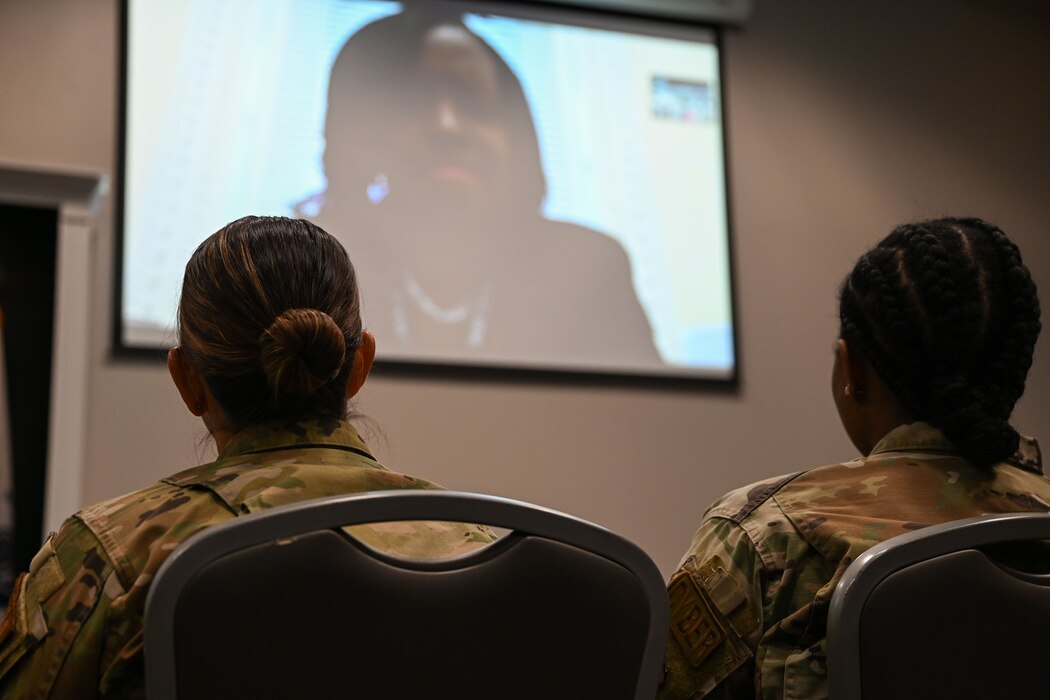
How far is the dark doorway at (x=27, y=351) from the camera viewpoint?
2.65 meters

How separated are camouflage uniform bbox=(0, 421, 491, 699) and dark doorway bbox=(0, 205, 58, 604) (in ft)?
5.89

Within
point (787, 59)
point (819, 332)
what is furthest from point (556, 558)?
point (787, 59)

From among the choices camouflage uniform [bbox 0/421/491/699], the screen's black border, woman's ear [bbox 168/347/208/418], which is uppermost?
the screen's black border

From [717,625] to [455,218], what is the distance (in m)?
2.29

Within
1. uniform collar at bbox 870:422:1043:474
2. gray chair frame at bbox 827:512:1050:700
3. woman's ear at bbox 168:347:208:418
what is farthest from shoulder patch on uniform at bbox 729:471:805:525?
woman's ear at bbox 168:347:208:418

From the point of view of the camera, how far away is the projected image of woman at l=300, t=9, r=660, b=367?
10.7 ft

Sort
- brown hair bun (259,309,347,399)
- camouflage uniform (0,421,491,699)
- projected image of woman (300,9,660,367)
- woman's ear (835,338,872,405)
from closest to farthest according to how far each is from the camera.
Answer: camouflage uniform (0,421,491,699) → brown hair bun (259,309,347,399) → woman's ear (835,338,872,405) → projected image of woman (300,9,660,367)

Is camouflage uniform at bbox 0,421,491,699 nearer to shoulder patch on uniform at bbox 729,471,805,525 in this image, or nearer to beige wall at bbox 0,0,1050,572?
shoulder patch on uniform at bbox 729,471,805,525

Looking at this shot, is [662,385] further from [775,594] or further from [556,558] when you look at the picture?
[556,558]

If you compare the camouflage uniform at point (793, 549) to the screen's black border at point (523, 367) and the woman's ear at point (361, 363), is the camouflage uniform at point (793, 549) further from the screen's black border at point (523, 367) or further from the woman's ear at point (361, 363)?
the screen's black border at point (523, 367)

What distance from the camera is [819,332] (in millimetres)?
3727

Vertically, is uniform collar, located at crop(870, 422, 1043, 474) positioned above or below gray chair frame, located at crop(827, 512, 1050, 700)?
above

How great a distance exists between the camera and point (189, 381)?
3.93ft

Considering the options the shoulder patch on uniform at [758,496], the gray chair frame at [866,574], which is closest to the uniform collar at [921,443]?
the shoulder patch on uniform at [758,496]
